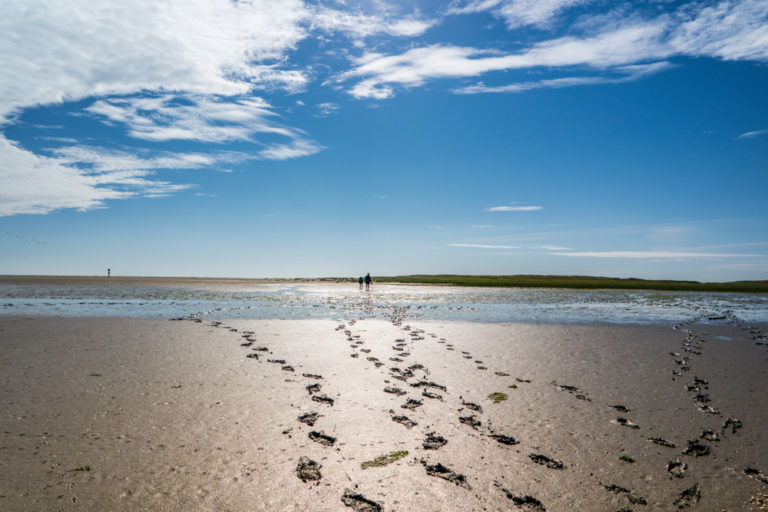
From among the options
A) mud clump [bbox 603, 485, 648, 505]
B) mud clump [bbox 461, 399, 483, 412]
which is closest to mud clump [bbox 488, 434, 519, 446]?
mud clump [bbox 461, 399, 483, 412]

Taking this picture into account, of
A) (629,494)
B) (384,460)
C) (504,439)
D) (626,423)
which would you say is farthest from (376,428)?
(626,423)

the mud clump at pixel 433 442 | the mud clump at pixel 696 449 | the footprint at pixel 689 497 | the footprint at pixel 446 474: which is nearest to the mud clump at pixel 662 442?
the mud clump at pixel 696 449

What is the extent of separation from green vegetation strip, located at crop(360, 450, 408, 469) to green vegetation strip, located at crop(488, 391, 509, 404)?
3.46 metres

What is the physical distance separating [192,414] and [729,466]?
884cm

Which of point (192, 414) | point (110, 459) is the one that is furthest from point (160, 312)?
point (110, 459)

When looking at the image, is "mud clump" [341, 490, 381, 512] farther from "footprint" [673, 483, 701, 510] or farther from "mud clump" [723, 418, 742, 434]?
"mud clump" [723, 418, 742, 434]

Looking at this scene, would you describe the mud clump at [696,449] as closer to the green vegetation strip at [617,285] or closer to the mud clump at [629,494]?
the mud clump at [629,494]

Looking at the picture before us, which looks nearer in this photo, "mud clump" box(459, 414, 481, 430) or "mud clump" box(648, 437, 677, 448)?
"mud clump" box(648, 437, 677, 448)

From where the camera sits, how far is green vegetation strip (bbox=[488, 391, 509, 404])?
9461 mm

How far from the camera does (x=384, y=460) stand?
639cm

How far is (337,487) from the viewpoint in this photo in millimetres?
5566

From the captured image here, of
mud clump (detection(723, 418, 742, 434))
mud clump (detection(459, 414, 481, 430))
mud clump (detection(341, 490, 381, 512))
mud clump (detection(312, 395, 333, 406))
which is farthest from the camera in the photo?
mud clump (detection(312, 395, 333, 406))

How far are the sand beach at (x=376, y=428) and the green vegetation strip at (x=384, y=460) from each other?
3 centimetres

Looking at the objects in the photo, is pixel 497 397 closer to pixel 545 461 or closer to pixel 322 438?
pixel 545 461
